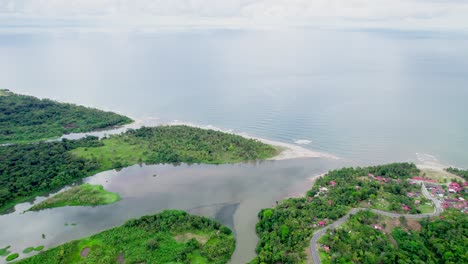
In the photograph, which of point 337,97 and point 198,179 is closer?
point 198,179

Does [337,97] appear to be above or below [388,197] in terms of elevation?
above

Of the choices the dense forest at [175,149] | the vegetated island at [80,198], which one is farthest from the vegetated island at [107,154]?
the vegetated island at [80,198]

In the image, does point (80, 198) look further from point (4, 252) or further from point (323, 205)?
point (323, 205)

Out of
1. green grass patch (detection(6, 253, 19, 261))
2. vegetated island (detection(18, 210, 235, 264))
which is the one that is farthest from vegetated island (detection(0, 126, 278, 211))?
vegetated island (detection(18, 210, 235, 264))

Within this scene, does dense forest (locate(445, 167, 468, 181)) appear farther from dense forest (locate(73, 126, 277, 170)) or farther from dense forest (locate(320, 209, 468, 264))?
dense forest (locate(73, 126, 277, 170))

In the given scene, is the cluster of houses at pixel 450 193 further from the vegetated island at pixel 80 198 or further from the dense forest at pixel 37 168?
the dense forest at pixel 37 168

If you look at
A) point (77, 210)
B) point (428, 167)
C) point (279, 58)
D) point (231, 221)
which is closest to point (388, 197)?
point (428, 167)

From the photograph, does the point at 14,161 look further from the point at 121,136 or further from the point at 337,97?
the point at 337,97

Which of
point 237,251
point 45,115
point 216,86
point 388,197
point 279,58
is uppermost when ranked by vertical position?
point 279,58

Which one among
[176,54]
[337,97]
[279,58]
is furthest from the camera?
[176,54]
